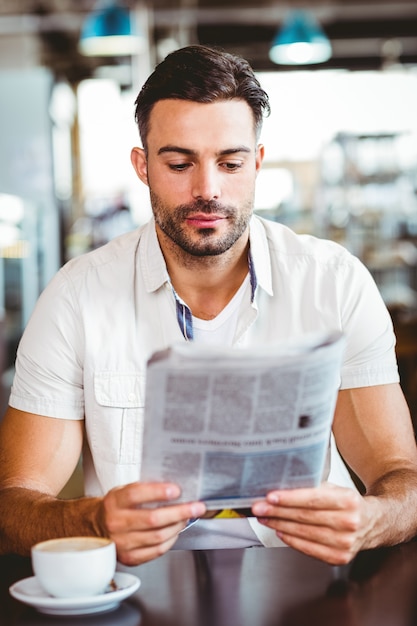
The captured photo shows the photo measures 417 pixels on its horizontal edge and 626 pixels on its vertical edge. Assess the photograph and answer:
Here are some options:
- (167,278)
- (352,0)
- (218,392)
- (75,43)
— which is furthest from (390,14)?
(218,392)

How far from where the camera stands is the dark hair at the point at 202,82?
72.7 inches

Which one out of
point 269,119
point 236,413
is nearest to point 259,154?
point 236,413

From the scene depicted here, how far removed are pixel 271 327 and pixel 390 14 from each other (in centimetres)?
981

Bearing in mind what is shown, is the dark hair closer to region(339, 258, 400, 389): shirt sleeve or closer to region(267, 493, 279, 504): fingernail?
region(339, 258, 400, 389): shirt sleeve

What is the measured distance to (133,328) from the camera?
190 cm

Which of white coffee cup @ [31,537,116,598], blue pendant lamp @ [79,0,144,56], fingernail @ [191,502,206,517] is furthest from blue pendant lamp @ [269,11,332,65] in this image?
white coffee cup @ [31,537,116,598]

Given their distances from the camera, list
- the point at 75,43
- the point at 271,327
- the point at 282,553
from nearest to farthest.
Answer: the point at 282,553, the point at 271,327, the point at 75,43

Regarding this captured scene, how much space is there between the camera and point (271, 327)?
192cm

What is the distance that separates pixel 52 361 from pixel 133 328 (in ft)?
0.58

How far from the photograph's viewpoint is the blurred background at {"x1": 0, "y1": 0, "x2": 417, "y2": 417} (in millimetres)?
8000

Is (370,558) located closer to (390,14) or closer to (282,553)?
(282,553)

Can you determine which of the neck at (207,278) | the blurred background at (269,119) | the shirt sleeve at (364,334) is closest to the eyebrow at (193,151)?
the neck at (207,278)

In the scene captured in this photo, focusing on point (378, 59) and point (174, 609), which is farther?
point (378, 59)

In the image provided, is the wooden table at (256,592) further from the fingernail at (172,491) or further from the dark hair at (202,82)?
the dark hair at (202,82)
